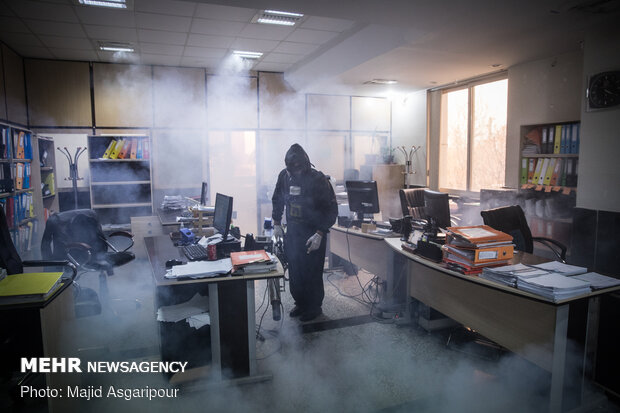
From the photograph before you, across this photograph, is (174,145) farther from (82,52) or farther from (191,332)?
(191,332)

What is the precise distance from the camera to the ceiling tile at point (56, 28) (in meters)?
4.12

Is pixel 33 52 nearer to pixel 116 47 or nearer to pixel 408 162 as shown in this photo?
pixel 116 47

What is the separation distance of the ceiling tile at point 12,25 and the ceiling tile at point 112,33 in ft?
2.03

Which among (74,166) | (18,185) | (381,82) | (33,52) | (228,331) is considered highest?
(33,52)

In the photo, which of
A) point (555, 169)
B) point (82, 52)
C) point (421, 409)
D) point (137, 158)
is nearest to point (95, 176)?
point (137, 158)

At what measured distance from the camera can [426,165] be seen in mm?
6516

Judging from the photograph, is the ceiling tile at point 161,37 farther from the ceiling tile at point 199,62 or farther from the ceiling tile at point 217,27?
the ceiling tile at point 199,62

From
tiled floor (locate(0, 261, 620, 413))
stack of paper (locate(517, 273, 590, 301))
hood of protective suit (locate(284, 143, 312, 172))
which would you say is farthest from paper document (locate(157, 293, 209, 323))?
stack of paper (locate(517, 273, 590, 301))

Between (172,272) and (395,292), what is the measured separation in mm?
1859

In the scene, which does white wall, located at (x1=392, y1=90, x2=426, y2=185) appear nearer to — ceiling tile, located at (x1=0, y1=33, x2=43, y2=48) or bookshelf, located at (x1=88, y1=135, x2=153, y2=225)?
bookshelf, located at (x1=88, y1=135, x2=153, y2=225)

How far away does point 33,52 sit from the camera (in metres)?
5.12

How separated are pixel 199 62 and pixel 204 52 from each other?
0.55m

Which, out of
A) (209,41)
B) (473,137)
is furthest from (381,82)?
(209,41)

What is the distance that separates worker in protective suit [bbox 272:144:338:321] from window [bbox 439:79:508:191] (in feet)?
11.0
